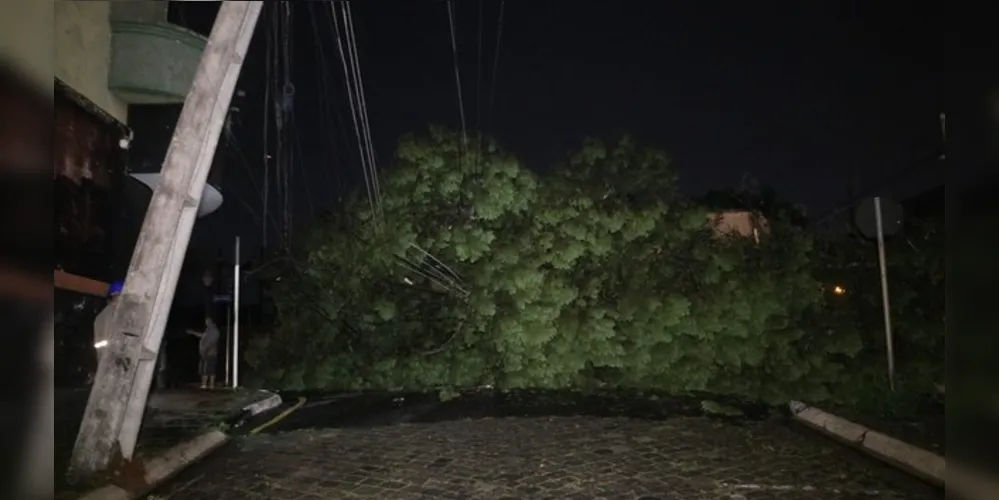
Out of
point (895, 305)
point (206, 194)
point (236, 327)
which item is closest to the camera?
point (895, 305)

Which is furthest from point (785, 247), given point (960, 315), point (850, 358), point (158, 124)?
point (158, 124)

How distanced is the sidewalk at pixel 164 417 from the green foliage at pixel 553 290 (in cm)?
206

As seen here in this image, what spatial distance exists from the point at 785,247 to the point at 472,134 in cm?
556

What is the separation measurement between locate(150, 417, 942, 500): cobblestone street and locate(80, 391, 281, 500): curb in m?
0.12

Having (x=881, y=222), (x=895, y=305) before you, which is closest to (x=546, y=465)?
(x=881, y=222)

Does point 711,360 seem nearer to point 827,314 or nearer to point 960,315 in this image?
point 827,314

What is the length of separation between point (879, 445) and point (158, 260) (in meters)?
6.88

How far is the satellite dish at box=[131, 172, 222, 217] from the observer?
11.2 meters

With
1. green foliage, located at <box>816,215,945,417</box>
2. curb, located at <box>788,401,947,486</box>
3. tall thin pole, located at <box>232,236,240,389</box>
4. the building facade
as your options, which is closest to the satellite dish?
the building facade

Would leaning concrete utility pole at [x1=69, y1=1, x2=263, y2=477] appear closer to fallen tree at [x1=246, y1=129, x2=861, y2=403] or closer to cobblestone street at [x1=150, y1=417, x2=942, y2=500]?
cobblestone street at [x1=150, y1=417, x2=942, y2=500]

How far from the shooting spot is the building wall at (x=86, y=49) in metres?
8.89

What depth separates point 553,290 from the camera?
40.5 feet

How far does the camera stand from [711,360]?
1217cm

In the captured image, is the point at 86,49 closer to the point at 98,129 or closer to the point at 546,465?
the point at 98,129
